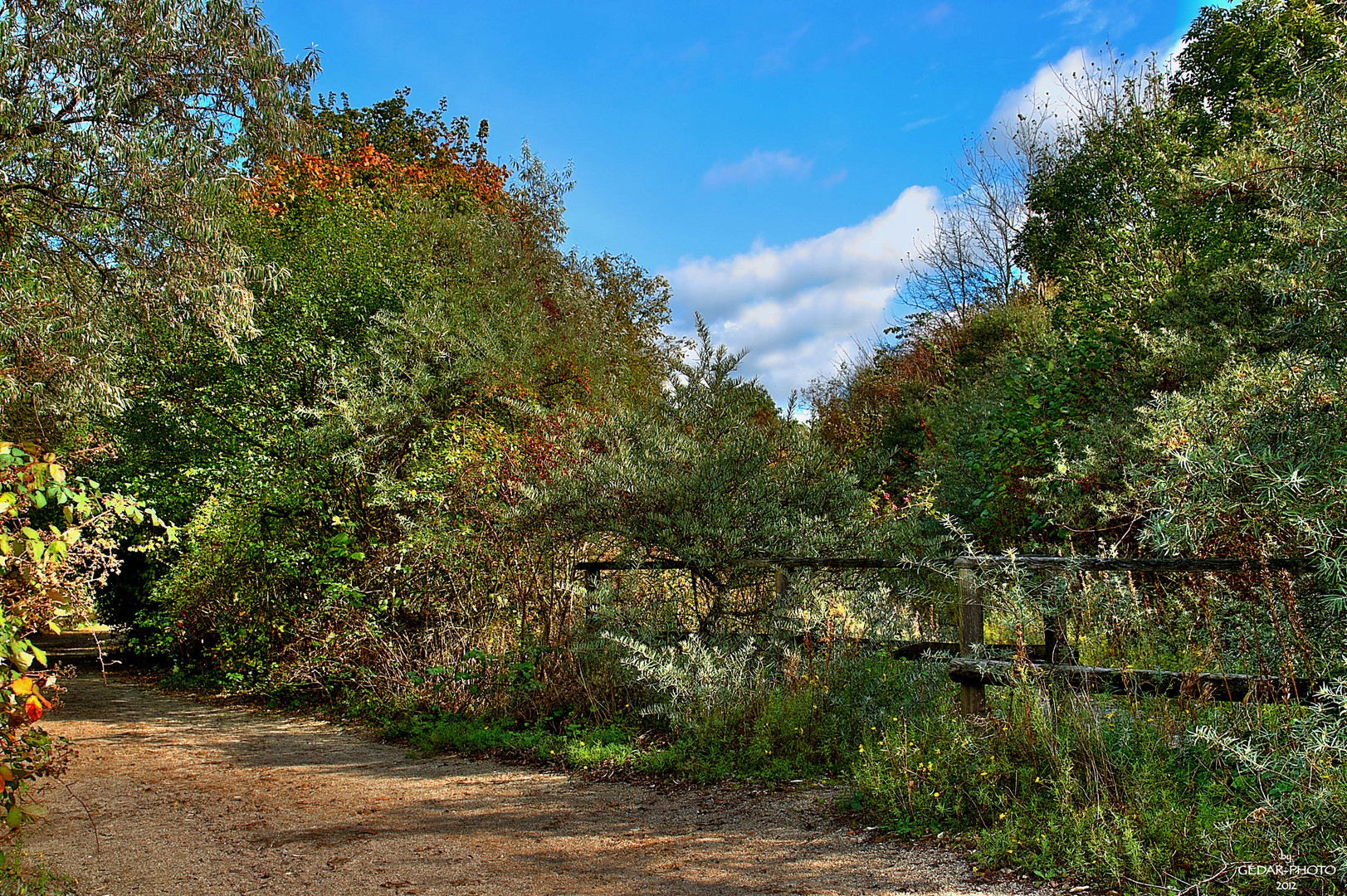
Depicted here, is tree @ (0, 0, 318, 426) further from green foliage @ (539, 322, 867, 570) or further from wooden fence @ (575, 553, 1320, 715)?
wooden fence @ (575, 553, 1320, 715)

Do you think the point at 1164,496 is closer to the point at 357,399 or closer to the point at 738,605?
the point at 738,605

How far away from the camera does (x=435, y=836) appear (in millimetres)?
4707

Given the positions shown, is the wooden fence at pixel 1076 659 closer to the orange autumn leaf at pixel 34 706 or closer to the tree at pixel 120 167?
the orange autumn leaf at pixel 34 706

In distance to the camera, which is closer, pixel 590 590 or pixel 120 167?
pixel 590 590

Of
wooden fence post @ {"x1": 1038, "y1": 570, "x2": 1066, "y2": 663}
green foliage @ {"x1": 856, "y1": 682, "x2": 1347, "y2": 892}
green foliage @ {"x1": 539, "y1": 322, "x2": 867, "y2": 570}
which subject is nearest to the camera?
green foliage @ {"x1": 856, "y1": 682, "x2": 1347, "y2": 892}

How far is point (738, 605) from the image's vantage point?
263 inches

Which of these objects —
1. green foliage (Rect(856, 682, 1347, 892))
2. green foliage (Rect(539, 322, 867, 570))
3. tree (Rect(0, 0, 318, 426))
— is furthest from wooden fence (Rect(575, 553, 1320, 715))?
tree (Rect(0, 0, 318, 426))

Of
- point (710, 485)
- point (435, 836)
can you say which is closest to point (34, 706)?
point (435, 836)

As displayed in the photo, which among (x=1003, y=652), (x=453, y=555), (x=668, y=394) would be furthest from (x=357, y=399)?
(x=1003, y=652)

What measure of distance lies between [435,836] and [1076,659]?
348 centimetres

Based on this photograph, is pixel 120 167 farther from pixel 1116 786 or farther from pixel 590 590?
pixel 1116 786

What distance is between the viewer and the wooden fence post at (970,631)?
5102mm

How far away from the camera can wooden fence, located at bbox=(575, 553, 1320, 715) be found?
403cm

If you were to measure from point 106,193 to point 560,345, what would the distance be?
570cm
